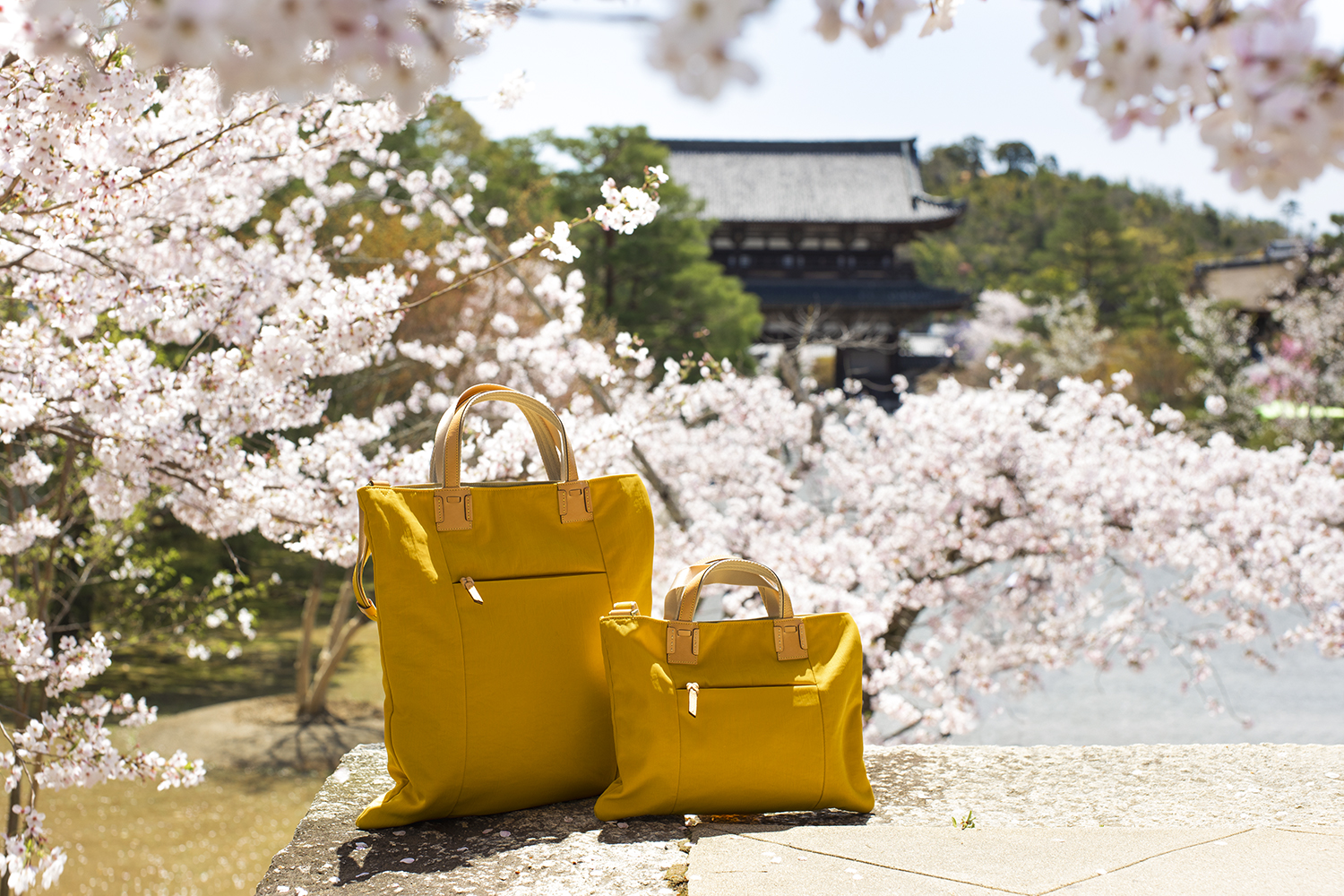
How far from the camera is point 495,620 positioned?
191 cm

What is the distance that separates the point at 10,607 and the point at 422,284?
7.17 metres

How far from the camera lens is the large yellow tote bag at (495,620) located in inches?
72.9

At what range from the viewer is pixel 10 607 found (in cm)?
277

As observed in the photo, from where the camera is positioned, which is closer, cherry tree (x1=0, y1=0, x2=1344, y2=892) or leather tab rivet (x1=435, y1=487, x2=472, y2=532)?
cherry tree (x1=0, y1=0, x2=1344, y2=892)

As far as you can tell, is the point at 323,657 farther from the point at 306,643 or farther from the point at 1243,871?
the point at 1243,871

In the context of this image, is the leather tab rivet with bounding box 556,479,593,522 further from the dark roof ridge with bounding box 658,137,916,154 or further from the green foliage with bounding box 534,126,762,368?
the dark roof ridge with bounding box 658,137,916,154

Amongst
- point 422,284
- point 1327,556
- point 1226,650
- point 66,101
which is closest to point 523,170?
point 422,284

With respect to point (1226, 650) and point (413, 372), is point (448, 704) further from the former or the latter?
point (1226, 650)

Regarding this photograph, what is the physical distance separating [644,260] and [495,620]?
38.5ft

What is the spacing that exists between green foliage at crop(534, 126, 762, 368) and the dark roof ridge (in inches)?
479

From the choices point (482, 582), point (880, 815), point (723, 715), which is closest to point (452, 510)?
point (482, 582)

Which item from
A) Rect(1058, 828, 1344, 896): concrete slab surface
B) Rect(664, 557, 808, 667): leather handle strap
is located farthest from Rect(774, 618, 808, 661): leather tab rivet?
Rect(1058, 828, 1344, 896): concrete slab surface

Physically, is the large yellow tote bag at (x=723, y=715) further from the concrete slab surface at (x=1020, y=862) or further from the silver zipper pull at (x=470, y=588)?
the silver zipper pull at (x=470, y=588)

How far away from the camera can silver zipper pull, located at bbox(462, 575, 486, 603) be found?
1.88 m
